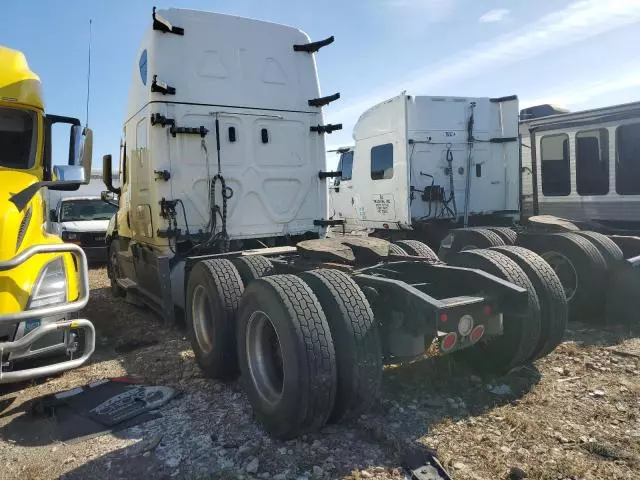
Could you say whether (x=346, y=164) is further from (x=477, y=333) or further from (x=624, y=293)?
(x=477, y=333)

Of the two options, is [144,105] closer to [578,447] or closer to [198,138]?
[198,138]

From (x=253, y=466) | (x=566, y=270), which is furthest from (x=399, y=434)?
(x=566, y=270)

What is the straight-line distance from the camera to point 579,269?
235 inches

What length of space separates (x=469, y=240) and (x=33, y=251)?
5.66m

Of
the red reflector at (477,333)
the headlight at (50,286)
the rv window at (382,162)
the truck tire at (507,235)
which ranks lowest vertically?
the red reflector at (477,333)

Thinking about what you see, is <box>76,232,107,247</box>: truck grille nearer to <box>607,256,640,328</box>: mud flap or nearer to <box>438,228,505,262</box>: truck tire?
<box>438,228,505,262</box>: truck tire

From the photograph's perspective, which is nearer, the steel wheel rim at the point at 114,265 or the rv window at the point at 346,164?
the steel wheel rim at the point at 114,265

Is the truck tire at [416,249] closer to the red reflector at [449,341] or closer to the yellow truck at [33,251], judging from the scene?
the red reflector at [449,341]

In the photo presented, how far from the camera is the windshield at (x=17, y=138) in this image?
4.77 m

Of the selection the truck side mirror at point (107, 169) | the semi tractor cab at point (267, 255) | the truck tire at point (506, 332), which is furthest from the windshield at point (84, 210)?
the truck tire at point (506, 332)

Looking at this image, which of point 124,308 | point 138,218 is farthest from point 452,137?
point 124,308

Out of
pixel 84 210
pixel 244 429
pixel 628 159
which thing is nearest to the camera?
pixel 244 429

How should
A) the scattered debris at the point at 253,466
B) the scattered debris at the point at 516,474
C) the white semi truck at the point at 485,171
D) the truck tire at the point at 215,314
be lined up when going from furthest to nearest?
1. the white semi truck at the point at 485,171
2. the truck tire at the point at 215,314
3. the scattered debris at the point at 253,466
4. the scattered debris at the point at 516,474

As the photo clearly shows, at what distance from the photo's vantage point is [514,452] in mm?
3141
